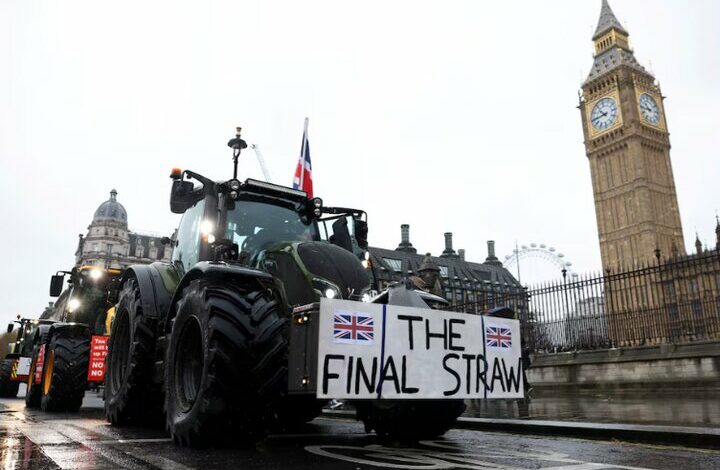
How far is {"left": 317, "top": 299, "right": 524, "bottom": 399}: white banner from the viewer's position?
160 inches

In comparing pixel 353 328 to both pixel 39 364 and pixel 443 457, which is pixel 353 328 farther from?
pixel 39 364

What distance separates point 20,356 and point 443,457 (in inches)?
613

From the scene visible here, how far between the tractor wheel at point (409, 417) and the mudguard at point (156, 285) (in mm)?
2620

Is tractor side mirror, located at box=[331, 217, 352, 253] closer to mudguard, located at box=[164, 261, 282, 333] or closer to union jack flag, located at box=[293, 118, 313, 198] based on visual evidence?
mudguard, located at box=[164, 261, 282, 333]

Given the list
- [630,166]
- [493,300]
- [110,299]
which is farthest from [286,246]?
[630,166]

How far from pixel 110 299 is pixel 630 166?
277 feet

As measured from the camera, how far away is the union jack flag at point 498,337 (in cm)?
498

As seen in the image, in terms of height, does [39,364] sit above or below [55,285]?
below

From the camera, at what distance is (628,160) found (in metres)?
79.6

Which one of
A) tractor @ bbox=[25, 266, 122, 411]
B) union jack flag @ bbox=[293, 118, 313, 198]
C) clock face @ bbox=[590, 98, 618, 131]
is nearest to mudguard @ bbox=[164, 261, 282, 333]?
tractor @ bbox=[25, 266, 122, 411]

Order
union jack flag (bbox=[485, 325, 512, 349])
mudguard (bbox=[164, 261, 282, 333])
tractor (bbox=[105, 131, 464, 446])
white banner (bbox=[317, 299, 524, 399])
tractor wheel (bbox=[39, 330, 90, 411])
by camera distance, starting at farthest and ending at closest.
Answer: tractor wheel (bbox=[39, 330, 90, 411])
union jack flag (bbox=[485, 325, 512, 349])
mudguard (bbox=[164, 261, 282, 333])
tractor (bbox=[105, 131, 464, 446])
white banner (bbox=[317, 299, 524, 399])

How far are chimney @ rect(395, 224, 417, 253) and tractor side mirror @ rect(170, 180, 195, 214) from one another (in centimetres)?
8169

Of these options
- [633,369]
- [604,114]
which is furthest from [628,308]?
[604,114]

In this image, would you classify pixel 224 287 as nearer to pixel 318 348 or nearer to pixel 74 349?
pixel 318 348
